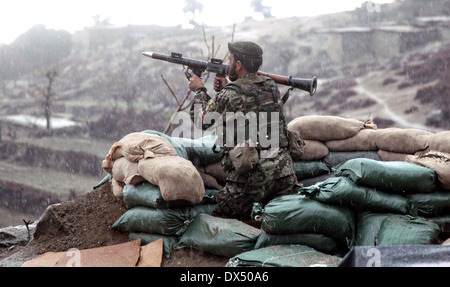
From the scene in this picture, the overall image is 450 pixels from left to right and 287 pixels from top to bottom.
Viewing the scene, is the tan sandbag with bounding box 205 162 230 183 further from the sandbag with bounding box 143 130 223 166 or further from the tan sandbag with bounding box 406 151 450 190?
the tan sandbag with bounding box 406 151 450 190

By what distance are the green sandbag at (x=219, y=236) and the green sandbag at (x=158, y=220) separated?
0.36 ft

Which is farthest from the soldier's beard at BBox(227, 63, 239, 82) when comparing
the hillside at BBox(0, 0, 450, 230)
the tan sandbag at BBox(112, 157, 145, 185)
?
the hillside at BBox(0, 0, 450, 230)

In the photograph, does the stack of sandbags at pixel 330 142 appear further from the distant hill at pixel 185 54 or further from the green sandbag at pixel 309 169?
the distant hill at pixel 185 54

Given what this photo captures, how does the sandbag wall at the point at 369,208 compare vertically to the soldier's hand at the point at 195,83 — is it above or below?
below

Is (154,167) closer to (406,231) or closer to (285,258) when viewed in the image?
(285,258)

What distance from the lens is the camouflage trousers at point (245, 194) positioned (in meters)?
3.83

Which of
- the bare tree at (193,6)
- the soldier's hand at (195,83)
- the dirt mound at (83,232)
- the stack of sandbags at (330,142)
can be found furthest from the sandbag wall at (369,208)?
the bare tree at (193,6)

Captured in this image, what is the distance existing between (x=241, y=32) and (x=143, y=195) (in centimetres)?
3493

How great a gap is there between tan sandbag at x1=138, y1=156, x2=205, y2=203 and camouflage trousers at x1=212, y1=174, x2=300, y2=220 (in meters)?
0.29

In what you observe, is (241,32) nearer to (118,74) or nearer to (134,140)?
(118,74)

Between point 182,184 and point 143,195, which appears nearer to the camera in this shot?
point 182,184

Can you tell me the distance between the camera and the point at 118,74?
30.6 meters

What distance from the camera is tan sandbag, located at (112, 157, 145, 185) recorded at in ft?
13.0

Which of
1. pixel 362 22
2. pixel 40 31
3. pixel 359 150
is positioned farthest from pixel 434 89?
pixel 40 31
